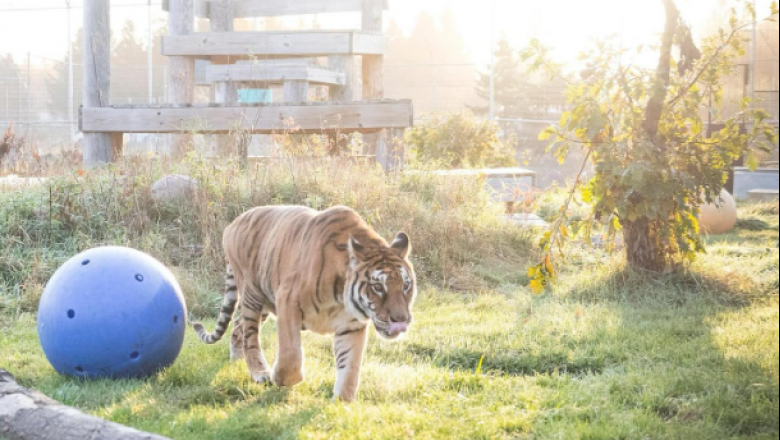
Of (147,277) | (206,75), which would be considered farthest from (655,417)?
(206,75)

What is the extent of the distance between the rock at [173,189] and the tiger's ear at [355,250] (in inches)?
195

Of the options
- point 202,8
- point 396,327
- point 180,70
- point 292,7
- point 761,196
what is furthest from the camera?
point 761,196

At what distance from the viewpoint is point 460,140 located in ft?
60.4

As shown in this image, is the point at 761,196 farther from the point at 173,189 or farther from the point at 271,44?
the point at 173,189

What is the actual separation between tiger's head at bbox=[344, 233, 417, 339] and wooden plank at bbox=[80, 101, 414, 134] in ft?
20.2

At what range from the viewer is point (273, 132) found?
11297 millimetres

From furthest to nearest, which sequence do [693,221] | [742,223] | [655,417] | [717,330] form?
1. [742,223]
2. [693,221]
3. [717,330]
4. [655,417]

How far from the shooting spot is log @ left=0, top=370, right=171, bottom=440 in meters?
3.85

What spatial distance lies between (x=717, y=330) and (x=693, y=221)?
169 cm

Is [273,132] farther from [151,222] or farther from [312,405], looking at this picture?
[312,405]

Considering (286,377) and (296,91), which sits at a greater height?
(296,91)

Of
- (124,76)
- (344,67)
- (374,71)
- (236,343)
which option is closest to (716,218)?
(374,71)

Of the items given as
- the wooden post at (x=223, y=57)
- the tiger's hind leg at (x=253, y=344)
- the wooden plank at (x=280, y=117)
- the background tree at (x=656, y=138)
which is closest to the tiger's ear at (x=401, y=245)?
the tiger's hind leg at (x=253, y=344)

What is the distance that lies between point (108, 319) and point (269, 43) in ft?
26.3
